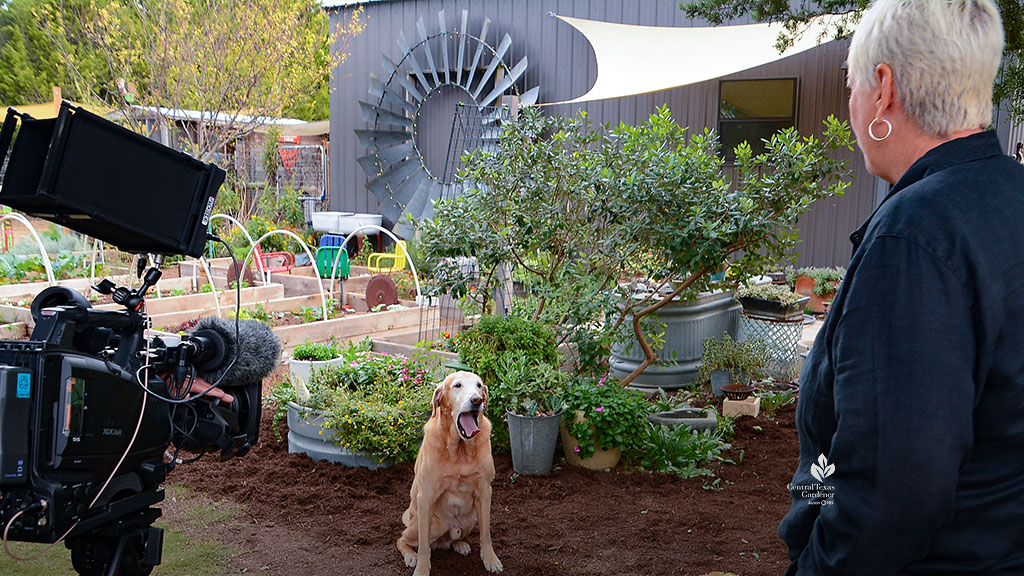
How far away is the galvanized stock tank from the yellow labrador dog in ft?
9.31

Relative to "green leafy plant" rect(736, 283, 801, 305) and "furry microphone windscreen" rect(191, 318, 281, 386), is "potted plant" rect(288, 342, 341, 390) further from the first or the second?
"green leafy plant" rect(736, 283, 801, 305)

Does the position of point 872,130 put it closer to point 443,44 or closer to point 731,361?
point 731,361

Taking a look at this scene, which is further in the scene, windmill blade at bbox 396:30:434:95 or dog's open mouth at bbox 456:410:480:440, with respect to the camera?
windmill blade at bbox 396:30:434:95

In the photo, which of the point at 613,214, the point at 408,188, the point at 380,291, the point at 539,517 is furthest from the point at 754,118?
the point at 539,517

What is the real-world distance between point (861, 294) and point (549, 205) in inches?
174

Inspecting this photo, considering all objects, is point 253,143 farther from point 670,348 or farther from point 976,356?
point 976,356

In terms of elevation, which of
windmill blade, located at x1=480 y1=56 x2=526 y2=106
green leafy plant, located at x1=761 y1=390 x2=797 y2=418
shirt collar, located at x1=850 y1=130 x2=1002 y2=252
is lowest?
green leafy plant, located at x1=761 y1=390 x2=797 y2=418

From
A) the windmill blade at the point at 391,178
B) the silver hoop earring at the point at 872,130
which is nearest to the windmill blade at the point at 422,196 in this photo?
the windmill blade at the point at 391,178

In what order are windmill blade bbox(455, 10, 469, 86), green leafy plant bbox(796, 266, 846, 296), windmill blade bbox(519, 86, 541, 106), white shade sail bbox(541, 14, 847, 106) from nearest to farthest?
white shade sail bbox(541, 14, 847, 106), green leafy plant bbox(796, 266, 846, 296), windmill blade bbox(519, 86, 541, 106), windmill blade bbox(455, 10, 469, 86)

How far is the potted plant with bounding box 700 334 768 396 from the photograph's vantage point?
599cm

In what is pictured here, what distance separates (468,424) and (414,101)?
11.7 meters

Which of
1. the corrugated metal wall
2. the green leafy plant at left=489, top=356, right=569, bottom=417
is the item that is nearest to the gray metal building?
the corrugated metal wall

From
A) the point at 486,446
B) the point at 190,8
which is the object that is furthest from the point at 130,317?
the point at 190,8

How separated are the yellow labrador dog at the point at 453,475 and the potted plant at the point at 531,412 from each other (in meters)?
0.90
